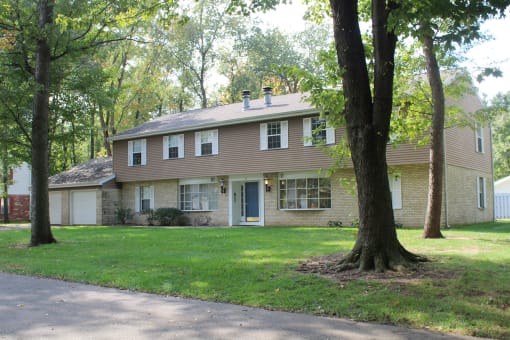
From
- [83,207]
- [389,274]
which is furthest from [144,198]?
[389,274]

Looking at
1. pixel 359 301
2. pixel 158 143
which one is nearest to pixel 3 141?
pixel 158 143

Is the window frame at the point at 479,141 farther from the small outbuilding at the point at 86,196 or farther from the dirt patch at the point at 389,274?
the small outbuilding at the point at 86,196

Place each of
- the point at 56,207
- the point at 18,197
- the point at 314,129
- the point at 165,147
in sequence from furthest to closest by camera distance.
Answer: the point at 18,197 → the point at 56,207 → the point at 165,147 → the point at 314,129

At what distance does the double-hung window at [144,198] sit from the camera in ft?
89.7

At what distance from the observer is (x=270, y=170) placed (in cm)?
2214

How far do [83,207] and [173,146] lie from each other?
7524 mm

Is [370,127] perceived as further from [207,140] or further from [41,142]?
[207,140]

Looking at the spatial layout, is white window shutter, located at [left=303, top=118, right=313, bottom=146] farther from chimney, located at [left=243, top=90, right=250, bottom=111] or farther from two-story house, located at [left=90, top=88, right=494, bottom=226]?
chimney, located at [left=243, top=90, right=250, bottom=111]

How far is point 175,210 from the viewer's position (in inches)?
978

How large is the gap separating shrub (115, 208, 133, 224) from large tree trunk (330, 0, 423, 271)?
2094cm

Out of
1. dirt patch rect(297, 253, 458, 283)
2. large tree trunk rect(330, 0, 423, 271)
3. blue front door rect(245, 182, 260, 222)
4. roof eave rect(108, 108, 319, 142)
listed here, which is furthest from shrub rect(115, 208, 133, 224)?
large tree trunk rect(330, 0, 423, 271)

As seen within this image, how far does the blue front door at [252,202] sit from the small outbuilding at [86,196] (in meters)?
8.99

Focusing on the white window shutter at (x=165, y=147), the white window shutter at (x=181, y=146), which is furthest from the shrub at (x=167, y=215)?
the white window shutter at (x=165, y=147)

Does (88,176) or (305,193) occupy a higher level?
(88,176)
